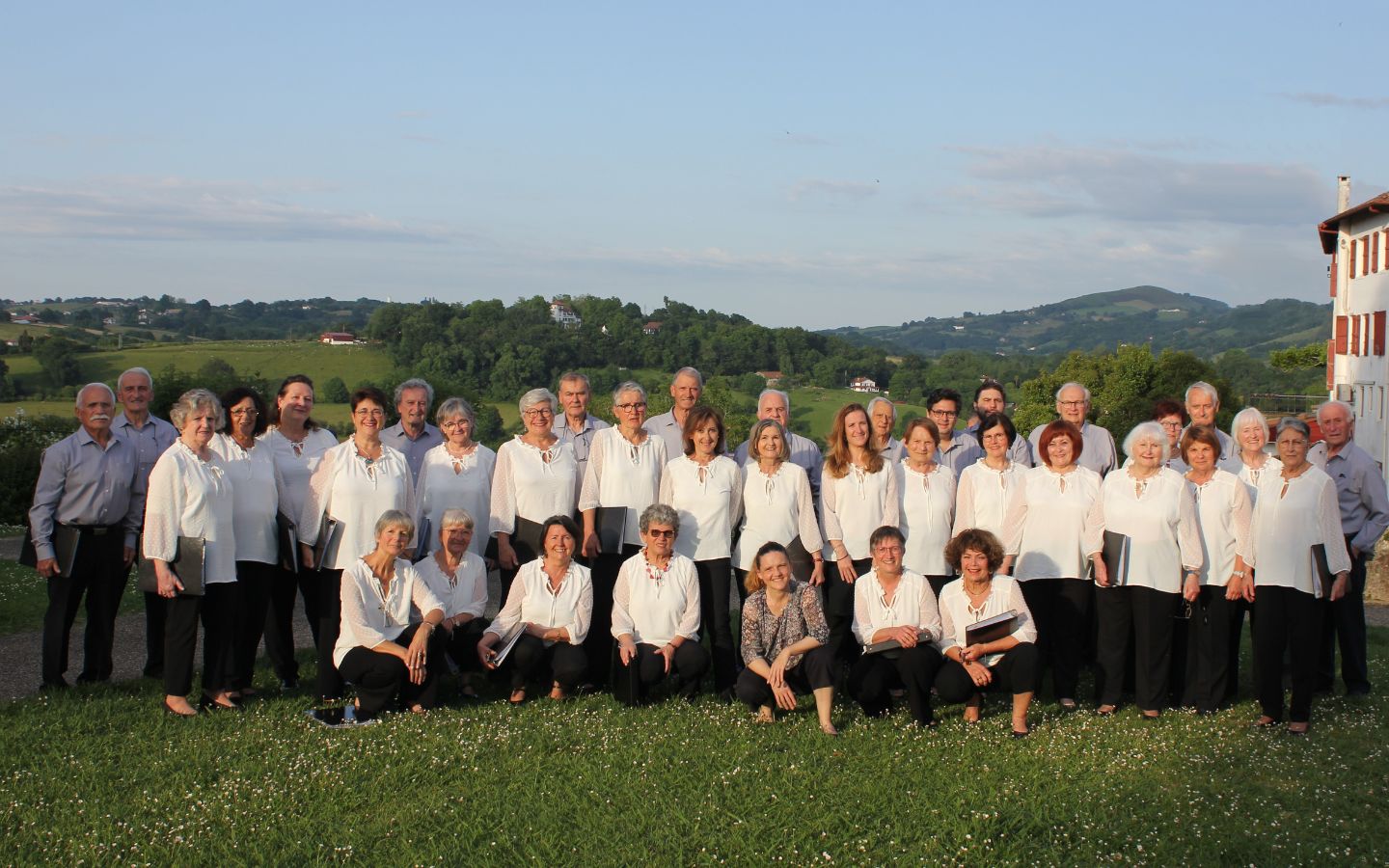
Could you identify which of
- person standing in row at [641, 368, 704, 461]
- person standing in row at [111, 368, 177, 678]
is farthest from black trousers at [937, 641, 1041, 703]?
person standing in row at [111, 368, 177, 678]

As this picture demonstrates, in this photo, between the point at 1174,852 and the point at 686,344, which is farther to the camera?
the point at 686,344

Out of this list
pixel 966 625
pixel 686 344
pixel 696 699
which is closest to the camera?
pixel 966 625

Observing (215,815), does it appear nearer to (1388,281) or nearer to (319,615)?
(319,615)

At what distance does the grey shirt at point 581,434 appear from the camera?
8.64 meters

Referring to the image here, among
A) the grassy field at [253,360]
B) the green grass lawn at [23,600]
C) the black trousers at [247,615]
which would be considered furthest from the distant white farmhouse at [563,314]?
the black trousers at [247,615]

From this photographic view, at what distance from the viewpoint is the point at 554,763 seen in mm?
6332

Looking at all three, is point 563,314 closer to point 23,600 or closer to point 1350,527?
point 23,600

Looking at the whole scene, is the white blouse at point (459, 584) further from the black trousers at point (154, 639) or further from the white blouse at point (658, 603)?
the black trousers at point (154, 639)

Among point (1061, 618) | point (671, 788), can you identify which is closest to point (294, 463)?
point (671, 788)

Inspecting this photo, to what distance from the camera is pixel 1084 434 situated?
859 centimetres

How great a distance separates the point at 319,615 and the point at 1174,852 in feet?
17.6

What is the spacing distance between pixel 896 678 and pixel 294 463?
4362mm

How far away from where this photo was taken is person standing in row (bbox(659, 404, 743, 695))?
7.84 meters

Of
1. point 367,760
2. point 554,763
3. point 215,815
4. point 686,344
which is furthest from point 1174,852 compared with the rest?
point 686,344
